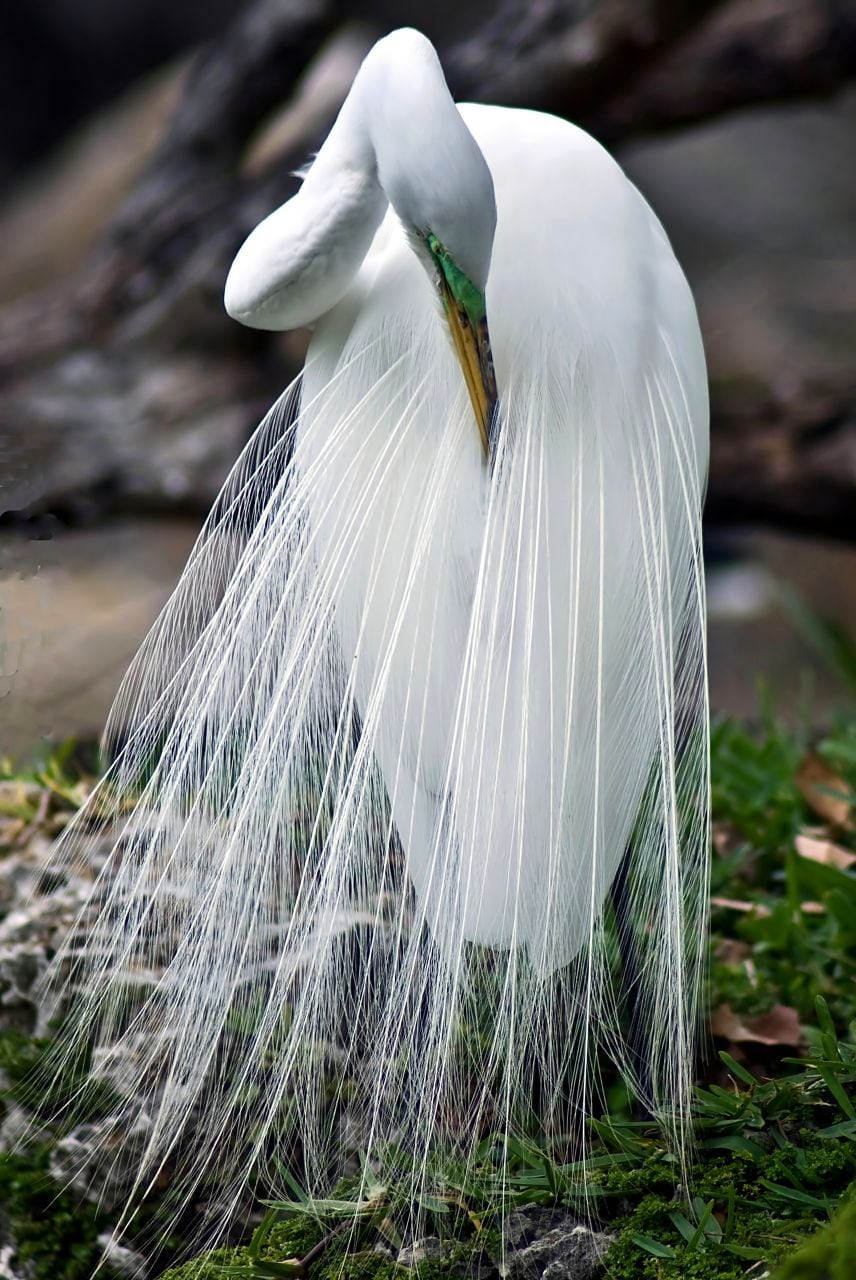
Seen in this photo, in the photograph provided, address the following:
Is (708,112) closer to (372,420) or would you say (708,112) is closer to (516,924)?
(372,420)

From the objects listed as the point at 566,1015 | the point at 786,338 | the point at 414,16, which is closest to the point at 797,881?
the point at 566,1015

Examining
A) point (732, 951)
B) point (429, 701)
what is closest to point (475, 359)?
point (429, 701)

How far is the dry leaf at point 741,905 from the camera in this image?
179 centimetres

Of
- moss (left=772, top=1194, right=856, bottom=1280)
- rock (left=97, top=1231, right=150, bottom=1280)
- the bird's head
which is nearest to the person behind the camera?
moss (left=772, top=1194, right=856, bottom=1280)

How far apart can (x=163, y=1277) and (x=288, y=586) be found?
68 cm

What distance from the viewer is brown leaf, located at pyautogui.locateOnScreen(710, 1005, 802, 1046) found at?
4.94 feet

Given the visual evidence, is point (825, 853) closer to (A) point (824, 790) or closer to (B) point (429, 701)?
(A) point (824, 790)

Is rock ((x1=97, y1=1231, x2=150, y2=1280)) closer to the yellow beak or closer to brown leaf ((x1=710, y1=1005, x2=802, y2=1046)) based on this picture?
brown leaf ((x1=710, y1=1005, x2=802, y2=1046))

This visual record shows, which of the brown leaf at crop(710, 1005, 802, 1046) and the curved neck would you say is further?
the brown leaf at crop(710, 1005, 802, 1046)

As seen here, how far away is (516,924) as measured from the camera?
1100 mm

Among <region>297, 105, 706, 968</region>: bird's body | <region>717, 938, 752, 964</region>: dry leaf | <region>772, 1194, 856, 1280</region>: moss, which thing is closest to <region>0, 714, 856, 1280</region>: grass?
<region>772, 1194, 856, 1280</region>: moss

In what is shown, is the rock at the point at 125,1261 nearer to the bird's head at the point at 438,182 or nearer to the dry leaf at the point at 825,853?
the bird's head at the point at 438,182

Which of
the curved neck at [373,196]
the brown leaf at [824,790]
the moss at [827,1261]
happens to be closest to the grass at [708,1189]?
the moss at [827,1261]

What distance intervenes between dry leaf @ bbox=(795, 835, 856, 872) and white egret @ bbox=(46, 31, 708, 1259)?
626mm
